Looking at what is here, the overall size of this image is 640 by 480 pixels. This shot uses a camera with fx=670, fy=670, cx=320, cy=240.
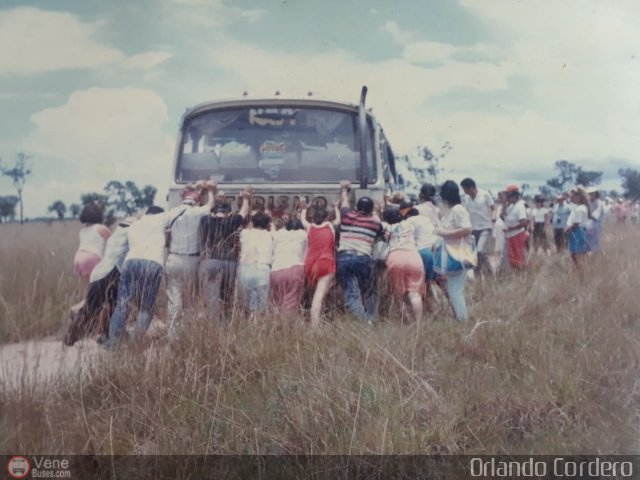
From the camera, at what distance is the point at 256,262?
17.7 feet

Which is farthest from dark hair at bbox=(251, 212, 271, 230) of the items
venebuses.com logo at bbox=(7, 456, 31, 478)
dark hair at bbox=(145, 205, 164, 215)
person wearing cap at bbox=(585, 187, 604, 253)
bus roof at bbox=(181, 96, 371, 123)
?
person wearing cap at bbox=(585, 187, 604, 253)

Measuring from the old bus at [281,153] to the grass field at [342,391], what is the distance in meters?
1.76

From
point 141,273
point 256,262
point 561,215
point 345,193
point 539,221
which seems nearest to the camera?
point 141,273

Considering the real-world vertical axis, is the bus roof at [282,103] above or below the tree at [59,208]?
above

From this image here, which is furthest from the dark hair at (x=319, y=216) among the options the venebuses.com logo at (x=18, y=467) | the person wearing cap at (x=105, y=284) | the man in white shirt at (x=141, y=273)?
the venebuses.com logo at (x=18, y=467)

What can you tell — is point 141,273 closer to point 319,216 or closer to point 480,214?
point 319,216

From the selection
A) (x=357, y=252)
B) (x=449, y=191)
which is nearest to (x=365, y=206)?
(x=357, y=252)

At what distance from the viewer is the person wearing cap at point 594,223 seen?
289 inches

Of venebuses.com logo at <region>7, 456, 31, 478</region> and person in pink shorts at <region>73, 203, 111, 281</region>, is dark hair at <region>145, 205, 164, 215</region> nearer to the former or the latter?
person in pink shorts at <region>73, 203, 111, 281</region>

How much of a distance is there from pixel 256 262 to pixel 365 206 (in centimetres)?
102

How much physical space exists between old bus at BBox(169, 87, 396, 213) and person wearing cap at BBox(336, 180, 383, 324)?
2.27 ft

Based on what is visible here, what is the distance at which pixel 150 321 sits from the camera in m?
4.79

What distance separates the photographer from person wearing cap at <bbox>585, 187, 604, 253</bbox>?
7.34m

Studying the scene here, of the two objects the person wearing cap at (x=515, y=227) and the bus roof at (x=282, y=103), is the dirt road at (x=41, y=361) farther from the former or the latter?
the person wearing cap at (x=515, y=227)
